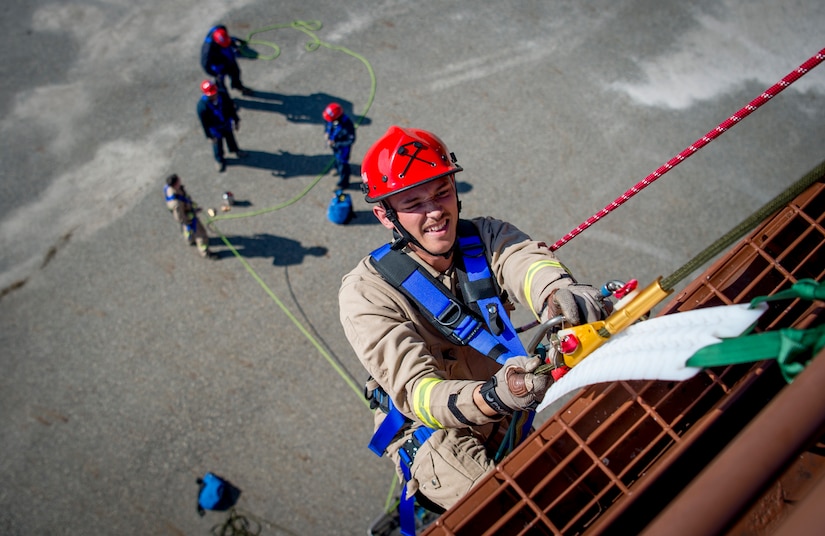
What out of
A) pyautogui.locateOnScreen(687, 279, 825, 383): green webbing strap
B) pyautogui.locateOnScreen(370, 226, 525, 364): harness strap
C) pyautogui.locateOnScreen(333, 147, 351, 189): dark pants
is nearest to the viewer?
pyautogui.locateOnScreen(687, 279, 825, 383): green webbing strap

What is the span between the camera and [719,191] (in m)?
7.84

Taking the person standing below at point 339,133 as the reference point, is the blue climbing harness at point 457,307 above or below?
above

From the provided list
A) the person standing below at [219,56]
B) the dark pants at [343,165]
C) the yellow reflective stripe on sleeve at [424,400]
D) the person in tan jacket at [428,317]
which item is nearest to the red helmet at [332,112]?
the dark pants at [343,165]

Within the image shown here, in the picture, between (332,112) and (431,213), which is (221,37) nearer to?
(332,112)

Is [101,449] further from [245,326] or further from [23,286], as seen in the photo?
[23,286]

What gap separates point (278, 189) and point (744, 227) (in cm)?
747

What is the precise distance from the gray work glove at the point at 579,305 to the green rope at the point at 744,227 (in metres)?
0.56

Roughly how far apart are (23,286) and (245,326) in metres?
3.47

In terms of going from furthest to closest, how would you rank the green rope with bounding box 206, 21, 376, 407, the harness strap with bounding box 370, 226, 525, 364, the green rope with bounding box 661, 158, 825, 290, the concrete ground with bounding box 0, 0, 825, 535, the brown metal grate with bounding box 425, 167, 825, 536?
the green rope with bounding box 206, 21, 376, 407 → the concrete ground with bounding box 0, 0, 825, 535 → the harness strap with bounding box 370, 226, 525, 364 → the brown metal grate with bounding box 425, 167, 825, 536 → the green rope with bounding box 661, 158, 825, 290

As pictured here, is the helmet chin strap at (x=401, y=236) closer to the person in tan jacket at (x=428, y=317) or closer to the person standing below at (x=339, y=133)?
the person in tan jacket at (x=428, y=317)

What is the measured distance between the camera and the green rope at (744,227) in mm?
1586

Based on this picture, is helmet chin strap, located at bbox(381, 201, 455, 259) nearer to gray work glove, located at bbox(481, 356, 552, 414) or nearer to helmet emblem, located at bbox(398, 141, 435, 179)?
helmet emblem, located at bbox(398, 141, 435, 179)

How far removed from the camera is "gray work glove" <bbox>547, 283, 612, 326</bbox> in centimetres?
223

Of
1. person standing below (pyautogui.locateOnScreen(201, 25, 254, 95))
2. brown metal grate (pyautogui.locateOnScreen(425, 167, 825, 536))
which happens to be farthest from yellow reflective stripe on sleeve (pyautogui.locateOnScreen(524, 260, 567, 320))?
person standing below (pyautogui.locateOnScreen(201, 25, 254, 95))
